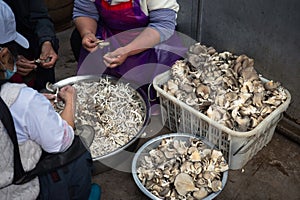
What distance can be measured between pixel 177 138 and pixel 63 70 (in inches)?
66.6

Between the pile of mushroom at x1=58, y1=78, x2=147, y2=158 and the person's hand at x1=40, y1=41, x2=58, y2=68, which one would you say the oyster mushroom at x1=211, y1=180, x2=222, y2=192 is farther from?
the person's hand at x1=40, y1=41, x2=58, y2=68

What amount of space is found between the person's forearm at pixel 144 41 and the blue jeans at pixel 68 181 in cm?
93

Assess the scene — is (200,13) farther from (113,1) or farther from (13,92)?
(13,92)

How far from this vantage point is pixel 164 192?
215 centimetres

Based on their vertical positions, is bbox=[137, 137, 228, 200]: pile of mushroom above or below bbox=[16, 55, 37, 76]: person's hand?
below

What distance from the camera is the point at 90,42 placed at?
269 centimetres

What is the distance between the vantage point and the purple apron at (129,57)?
2.67 meters

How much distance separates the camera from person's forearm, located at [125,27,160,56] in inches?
103

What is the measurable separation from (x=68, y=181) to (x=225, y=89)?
120 cm

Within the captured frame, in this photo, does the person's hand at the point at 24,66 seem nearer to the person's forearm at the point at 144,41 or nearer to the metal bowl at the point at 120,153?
the metal bowl at the point at 120,153

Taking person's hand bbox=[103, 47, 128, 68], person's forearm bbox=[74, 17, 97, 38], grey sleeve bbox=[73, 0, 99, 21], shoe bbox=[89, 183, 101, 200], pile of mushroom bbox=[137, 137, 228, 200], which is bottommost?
shoe bbox=[89, 183, 101, 200]

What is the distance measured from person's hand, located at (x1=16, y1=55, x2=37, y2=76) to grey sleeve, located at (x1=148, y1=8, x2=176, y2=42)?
2.82ft

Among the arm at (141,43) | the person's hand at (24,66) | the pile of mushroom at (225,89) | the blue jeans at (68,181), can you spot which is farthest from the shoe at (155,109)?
the blue jeans at (68,181)

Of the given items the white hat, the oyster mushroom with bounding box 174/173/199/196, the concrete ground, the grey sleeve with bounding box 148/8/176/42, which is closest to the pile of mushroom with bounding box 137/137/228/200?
the oyster mushroom with bounding box 174/173/199/196
